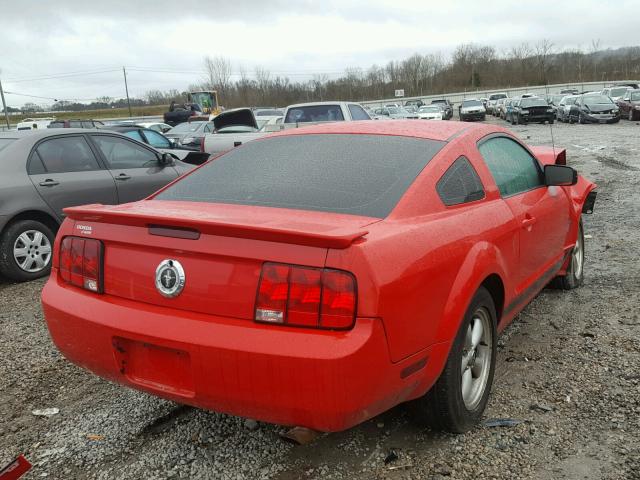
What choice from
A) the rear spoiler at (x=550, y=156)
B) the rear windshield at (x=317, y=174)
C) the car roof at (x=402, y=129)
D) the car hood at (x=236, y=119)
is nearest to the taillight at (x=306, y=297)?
the rear windshield at (x=317, y=174)

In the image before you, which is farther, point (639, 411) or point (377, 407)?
point (639, 411)

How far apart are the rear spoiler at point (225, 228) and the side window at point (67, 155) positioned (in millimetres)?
4013

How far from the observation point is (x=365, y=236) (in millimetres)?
2160

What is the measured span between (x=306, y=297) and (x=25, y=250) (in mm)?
4732

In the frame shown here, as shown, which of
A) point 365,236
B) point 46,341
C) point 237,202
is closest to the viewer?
point 365,236

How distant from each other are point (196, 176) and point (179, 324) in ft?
4.18

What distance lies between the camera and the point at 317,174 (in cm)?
284

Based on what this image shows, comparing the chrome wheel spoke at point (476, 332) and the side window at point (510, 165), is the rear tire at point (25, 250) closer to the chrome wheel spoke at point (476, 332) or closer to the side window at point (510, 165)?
the side window at point (510, 165)

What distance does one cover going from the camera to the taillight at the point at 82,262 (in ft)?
8.21

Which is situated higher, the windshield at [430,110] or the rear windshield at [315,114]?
the rear windshield at [315,114]

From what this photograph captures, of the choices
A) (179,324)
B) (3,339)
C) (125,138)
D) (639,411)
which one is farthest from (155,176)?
(639,411)

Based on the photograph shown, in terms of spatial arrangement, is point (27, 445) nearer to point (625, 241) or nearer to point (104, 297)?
point (104, 297)

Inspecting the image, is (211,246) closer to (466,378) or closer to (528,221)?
(466,378)

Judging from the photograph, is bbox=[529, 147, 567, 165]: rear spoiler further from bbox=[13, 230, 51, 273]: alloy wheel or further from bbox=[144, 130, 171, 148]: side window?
bbox=[144, 130, 171, 148]: side window
